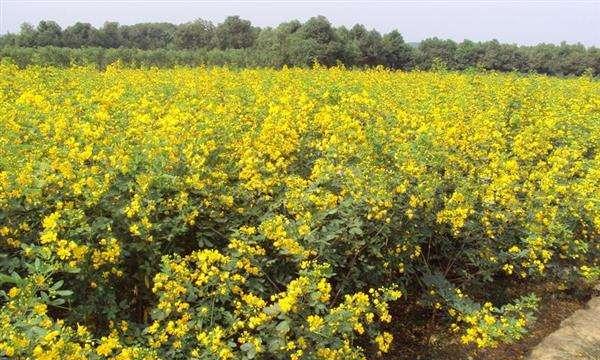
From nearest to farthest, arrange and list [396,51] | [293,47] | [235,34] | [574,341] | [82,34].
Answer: [574,341], [293,47], [396,51], [82,34], [235,34]

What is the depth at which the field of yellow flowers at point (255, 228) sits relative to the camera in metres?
2.47

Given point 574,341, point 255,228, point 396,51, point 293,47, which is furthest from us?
point 396,51

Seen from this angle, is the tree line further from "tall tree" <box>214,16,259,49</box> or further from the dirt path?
the dirt path

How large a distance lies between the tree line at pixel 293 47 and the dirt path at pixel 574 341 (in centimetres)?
1759

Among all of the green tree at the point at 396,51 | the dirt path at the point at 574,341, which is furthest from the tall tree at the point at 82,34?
the dirt path at the point at 574,341

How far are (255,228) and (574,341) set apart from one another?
2414mm

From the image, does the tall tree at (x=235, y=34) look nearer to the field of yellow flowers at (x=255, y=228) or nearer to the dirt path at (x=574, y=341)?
the field of yellow flowers at (x=255, y=228)

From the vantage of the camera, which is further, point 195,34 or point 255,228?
point 195,34

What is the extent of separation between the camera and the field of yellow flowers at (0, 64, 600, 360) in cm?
247

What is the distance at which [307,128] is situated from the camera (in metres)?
4.67

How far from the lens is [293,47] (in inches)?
1077

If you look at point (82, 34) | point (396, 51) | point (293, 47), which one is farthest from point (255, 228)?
point (82, 34)

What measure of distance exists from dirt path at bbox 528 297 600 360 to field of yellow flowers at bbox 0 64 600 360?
289 millimetres

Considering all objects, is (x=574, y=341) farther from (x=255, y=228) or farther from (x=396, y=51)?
(x=396, y=51)
